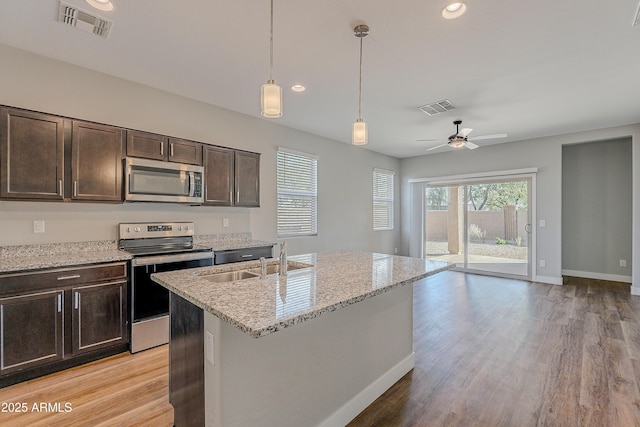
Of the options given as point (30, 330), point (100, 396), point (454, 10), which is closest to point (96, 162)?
point (30, 330)

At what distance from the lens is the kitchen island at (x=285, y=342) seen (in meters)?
1.34

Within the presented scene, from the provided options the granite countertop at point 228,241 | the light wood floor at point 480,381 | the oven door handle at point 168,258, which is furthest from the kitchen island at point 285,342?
the granite countertop at point 228,241

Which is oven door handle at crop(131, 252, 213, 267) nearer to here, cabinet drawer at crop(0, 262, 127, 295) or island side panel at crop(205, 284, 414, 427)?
cabinet drawer at crop(0, 262, 127, 295)

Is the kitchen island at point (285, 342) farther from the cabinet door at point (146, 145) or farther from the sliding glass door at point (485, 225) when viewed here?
the sliding glass door at point (485, 225)

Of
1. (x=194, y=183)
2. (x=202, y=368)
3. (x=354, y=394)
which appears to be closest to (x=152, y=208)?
(x=194, y=183)

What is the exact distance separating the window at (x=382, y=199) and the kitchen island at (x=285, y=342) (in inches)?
187

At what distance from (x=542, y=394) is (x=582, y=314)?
97.8 inches

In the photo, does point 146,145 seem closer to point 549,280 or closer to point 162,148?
point 162,148

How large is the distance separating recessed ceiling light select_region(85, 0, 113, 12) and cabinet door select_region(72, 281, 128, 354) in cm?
221

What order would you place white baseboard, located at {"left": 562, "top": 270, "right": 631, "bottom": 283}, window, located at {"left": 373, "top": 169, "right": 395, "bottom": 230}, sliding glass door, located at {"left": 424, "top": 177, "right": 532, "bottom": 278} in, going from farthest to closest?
window, located at {"left": 373, "top": 169, "right": 395, "bottom": 230}, sliding glass door, located at {"left": 424, "top": 177, "right": 532, "bottom": 278}, white baseboard, located at {"left": 562, "top": 270, "right": 631, "bottom": 283}

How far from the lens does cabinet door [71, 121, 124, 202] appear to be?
110 inches

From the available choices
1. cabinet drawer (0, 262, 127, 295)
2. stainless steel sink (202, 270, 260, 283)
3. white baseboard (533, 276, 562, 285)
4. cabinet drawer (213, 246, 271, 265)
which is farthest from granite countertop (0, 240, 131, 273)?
white baseboard (533, 276, 562, 285)

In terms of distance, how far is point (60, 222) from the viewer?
2.92m

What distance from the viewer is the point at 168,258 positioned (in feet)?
9.85
